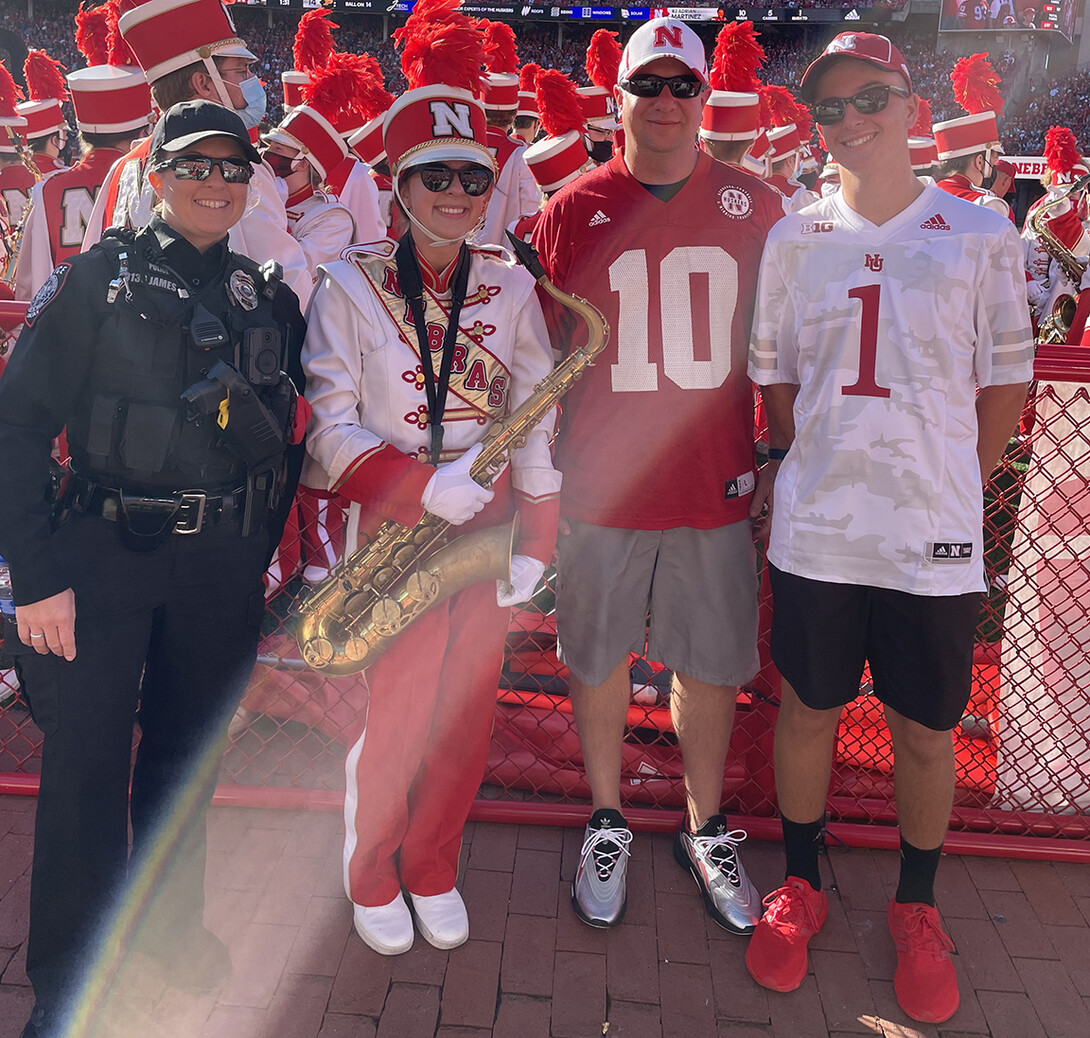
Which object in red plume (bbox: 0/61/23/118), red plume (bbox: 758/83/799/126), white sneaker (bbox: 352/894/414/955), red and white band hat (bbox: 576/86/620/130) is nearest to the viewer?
white sneaker (bbox: 352/894/414/955)

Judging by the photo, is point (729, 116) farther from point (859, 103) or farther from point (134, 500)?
point (134, 500)

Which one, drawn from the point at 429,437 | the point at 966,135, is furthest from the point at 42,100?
the point at 429,437

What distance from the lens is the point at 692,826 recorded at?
3.06m

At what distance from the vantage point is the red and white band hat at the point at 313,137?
6.84m

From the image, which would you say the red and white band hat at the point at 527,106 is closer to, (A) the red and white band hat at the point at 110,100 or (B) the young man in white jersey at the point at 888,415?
(A) the red and white band hat at the point at 110,100

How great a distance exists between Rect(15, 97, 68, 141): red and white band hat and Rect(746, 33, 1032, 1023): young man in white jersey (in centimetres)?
1187

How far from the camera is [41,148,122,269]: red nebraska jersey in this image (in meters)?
4.23

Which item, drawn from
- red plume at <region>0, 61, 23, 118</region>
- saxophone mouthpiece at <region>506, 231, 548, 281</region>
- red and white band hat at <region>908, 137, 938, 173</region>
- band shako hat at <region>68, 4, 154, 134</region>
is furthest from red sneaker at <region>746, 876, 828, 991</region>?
red plume at <region>0, 61, 23, 118</region>

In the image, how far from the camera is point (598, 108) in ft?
31.4

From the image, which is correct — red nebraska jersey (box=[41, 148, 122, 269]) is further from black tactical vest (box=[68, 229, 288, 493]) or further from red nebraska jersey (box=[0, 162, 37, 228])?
red nebraska jersey (box=[0, 162, 37, 228])

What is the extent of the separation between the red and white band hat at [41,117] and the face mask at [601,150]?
22.5 ft

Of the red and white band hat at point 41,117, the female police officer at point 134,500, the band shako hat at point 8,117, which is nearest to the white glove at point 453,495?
the female police officer at point 134,500

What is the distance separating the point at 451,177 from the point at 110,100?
289cm

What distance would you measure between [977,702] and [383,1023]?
2.68m
